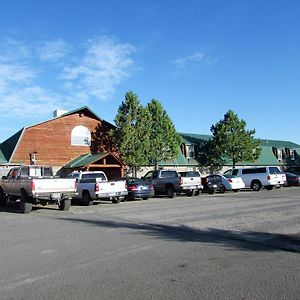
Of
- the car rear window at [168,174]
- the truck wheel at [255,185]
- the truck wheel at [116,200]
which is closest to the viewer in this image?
the truck wheel at [116,200]

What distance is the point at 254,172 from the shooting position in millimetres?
36781

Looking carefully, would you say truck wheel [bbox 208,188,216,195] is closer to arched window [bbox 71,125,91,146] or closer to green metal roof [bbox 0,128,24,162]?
arched window [bbox 71,125,91,146]

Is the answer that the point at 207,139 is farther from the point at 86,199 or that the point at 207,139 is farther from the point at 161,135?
the point at 86,199

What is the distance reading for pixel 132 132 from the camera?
36188mm

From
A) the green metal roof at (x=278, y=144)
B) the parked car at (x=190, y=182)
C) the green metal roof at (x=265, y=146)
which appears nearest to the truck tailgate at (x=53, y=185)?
the parked car at (x=190, y=182)

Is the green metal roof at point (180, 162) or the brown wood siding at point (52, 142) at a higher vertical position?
the brown wood siding at point (52, 142)

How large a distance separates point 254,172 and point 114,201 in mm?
16328

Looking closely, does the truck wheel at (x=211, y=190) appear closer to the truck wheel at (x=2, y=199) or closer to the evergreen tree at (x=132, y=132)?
the evergreen tree at (x=132, y=132)

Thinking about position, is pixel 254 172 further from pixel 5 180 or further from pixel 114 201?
pixel 5 180

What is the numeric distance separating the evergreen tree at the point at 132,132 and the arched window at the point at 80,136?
248 centimetres

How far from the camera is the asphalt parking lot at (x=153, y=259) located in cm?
620

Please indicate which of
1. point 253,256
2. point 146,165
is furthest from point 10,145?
point 253,256

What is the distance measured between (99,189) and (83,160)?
12.6 meters

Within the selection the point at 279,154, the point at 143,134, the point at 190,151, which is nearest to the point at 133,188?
the point at 143,134
